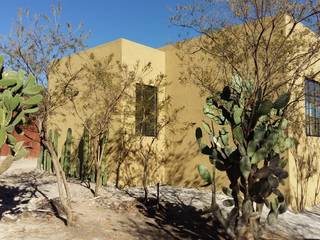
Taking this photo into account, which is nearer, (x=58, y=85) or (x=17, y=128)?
(x=17, y=128)

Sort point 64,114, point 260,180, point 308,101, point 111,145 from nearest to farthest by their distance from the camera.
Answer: point 260,180
point 308,101
point 111,145
point 64,114

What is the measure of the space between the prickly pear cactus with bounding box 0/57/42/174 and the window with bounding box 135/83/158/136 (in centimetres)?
600

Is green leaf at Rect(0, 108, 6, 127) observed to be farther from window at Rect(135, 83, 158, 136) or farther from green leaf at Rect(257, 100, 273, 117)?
window at Rect(135, 83, 158, 136)

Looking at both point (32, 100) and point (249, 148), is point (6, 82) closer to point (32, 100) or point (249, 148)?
point (32, 100)

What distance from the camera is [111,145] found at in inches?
507

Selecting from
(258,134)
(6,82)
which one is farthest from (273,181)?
(6,82)

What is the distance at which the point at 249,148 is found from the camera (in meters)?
6.26

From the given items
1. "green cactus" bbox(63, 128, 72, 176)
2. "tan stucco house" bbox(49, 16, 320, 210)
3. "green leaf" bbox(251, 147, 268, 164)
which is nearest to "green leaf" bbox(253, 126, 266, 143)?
"green leaf" bbox(251, 147, 268, 164)

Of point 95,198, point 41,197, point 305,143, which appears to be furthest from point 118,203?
point 305,143

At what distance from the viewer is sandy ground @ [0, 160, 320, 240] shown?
24.8 feet

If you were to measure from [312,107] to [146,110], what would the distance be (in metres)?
4.90

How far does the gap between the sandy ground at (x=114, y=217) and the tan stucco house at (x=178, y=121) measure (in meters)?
1.18

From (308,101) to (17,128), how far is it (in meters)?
7.81

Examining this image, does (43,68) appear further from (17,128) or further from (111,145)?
(111,145)
